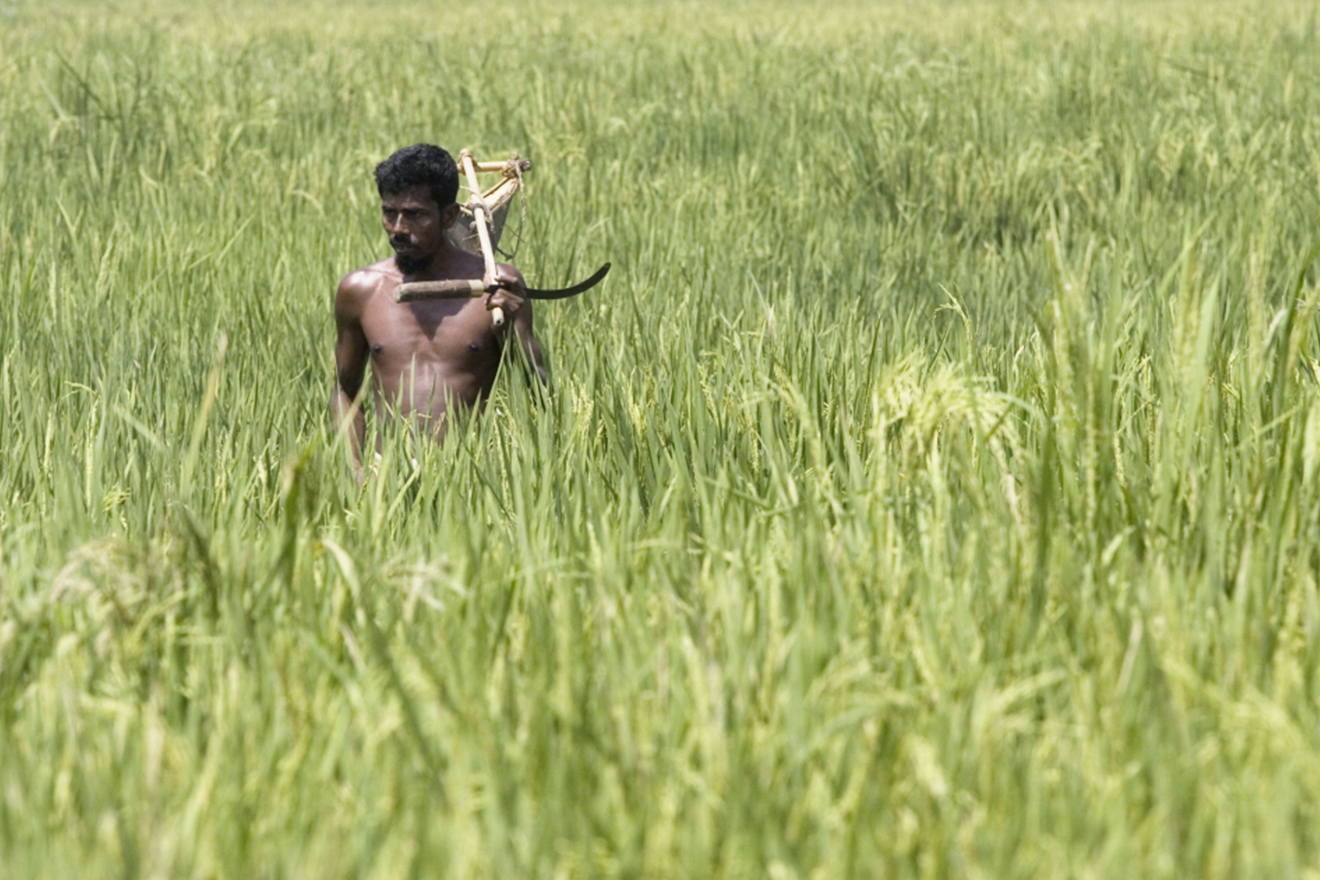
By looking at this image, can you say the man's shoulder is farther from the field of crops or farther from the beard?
the field of crops

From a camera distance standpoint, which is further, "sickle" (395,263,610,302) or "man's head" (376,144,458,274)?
"man's head" (376,144,458,274)

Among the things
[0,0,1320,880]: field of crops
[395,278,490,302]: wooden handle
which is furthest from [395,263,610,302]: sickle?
[0,0,1320,880]: field of crops

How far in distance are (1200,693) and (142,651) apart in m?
1.00

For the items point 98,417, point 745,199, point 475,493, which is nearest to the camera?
point 475,493

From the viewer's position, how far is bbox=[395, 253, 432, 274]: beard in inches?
121

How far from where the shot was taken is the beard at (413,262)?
3.08m

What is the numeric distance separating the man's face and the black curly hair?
0.01 meters

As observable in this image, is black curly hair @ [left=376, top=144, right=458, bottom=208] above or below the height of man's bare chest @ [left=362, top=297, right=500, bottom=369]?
above


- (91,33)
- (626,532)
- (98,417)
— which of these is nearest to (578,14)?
(91,33)

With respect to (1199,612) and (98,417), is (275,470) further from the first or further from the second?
(1199,612)

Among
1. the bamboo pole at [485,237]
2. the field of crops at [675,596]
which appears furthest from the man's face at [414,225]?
the field of crops at [675,596]

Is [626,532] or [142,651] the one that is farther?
[626,532]

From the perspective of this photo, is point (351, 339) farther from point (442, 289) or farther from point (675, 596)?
point (675, 596)

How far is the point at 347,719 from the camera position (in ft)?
4.98
